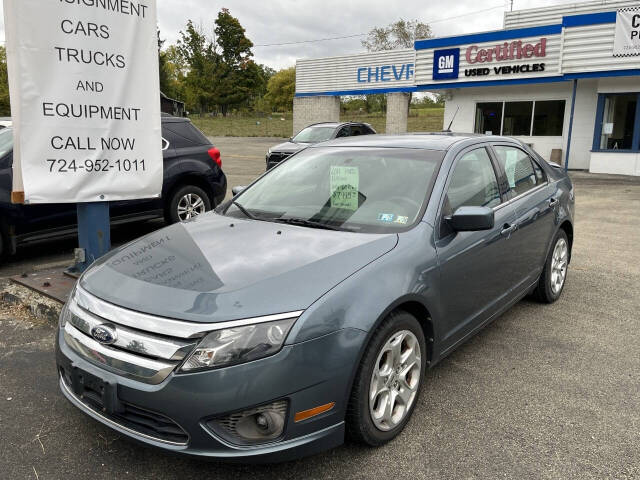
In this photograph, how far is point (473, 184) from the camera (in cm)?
374

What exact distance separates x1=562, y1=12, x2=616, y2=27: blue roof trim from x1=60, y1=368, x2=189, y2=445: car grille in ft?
55.7

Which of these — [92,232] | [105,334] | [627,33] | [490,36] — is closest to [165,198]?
[92,232]

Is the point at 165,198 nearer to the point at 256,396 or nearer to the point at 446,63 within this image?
the point at 256,396

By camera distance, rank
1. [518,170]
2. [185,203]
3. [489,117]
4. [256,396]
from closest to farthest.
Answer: [256,396] < [518,170] < [185,203] < [489,117]

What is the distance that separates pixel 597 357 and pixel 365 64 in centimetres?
2595

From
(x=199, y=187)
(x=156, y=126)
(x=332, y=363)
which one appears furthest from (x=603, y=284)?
(x=199, y=187)

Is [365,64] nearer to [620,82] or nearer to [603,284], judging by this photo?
[620,82]

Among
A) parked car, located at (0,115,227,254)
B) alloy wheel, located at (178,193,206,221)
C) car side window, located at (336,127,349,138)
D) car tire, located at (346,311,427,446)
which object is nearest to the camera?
car tire, located at (346,311,427,446)

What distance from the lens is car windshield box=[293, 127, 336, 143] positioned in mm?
14596

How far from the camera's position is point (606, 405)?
10.5ft

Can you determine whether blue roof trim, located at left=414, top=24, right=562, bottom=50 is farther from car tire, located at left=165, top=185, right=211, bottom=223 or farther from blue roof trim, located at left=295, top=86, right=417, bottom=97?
car tire, located at left=165, top=185, right=211, bottom=223

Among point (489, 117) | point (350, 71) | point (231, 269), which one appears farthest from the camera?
point (350, 71)

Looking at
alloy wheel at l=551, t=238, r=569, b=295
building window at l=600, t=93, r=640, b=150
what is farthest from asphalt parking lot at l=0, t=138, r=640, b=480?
building window at l=600, t=93, r=640, b=150

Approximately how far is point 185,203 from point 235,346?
5.41m
